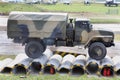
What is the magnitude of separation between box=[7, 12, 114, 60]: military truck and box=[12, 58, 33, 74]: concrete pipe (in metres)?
0.54

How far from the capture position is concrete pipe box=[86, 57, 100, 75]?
19484 millimetres

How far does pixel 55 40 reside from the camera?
66.3 ft

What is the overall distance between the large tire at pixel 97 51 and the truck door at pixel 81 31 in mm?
657

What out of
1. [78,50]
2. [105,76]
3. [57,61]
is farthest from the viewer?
[78,50]

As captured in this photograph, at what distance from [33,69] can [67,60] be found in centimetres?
213

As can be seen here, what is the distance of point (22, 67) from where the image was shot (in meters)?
20.2

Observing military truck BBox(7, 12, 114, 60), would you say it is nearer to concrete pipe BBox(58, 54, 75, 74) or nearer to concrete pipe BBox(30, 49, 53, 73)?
concrete pipe BBox(30, 49, 53, 73)

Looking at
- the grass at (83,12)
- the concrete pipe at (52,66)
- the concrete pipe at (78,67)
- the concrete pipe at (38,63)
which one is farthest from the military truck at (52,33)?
the grass at (83,12)

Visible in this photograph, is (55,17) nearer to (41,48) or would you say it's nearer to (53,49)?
(41,48)

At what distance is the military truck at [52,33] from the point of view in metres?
19.8

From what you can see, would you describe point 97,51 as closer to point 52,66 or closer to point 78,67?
point 78,67

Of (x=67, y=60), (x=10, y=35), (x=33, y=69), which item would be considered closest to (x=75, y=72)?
(x=67, y=60)

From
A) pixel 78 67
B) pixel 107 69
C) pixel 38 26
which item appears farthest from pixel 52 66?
pixel 107 69

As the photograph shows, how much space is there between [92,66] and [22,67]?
13.6 ft
